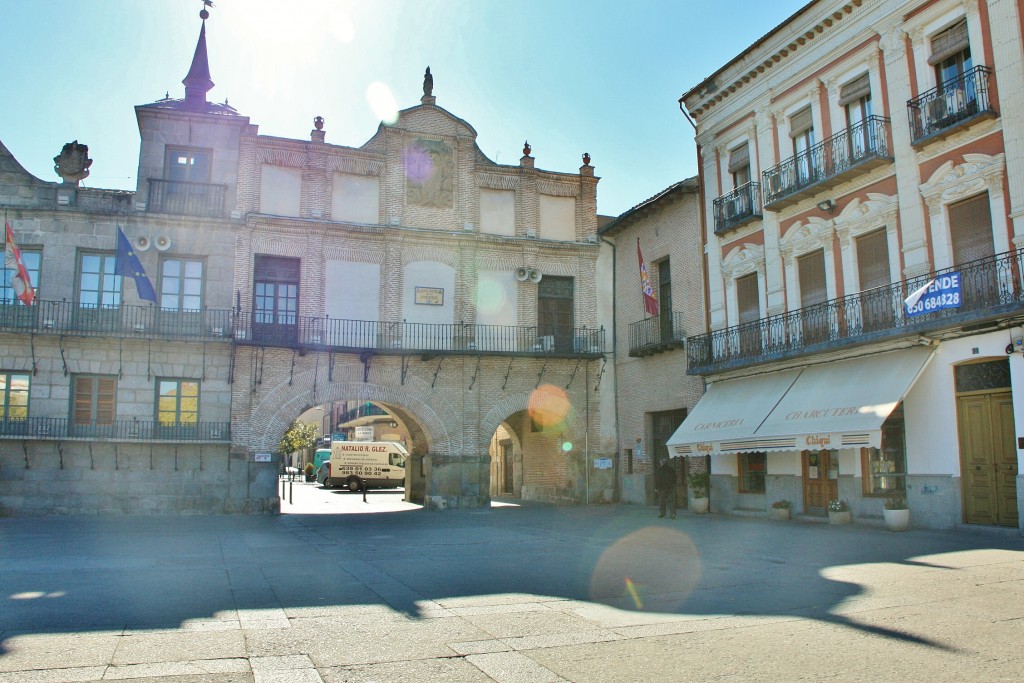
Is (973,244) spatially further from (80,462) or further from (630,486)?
(80,462)

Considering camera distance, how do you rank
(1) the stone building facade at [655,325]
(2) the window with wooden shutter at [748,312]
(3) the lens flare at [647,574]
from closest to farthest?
(3) the lens flare at [647,574] → (2) the window with wooden shutter at [748,312] → (1) the stone building facade at [655,325]

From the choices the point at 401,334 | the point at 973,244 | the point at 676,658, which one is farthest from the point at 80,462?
the point at 973,244

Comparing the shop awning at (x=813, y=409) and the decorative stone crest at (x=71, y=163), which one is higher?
→ the decorative stone crest at (x=71, y=163)

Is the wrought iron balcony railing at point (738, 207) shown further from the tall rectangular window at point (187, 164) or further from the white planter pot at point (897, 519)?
the tall rectangular window at point (187, 164)

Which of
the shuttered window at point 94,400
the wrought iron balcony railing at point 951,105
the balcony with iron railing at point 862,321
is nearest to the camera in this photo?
the balcony with iron railing at point 862,321

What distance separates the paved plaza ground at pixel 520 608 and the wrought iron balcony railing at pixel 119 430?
291 inches

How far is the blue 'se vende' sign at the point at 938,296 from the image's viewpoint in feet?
49.2

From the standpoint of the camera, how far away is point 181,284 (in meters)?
23.3

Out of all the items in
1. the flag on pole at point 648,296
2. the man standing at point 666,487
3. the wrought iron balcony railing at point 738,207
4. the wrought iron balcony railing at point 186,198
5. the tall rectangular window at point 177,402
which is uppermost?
the wrought iron balcony railing at point 186,198

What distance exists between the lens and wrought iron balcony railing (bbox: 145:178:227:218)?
23.4m

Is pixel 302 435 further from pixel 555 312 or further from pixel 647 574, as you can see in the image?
pixel 647 574

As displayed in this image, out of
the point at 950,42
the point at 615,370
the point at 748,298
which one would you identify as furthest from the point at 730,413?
the point at 950,42

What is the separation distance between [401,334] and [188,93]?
9.63 metres

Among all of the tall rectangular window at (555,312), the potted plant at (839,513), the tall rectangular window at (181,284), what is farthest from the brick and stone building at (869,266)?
the tall rectangular window at (181,284)
